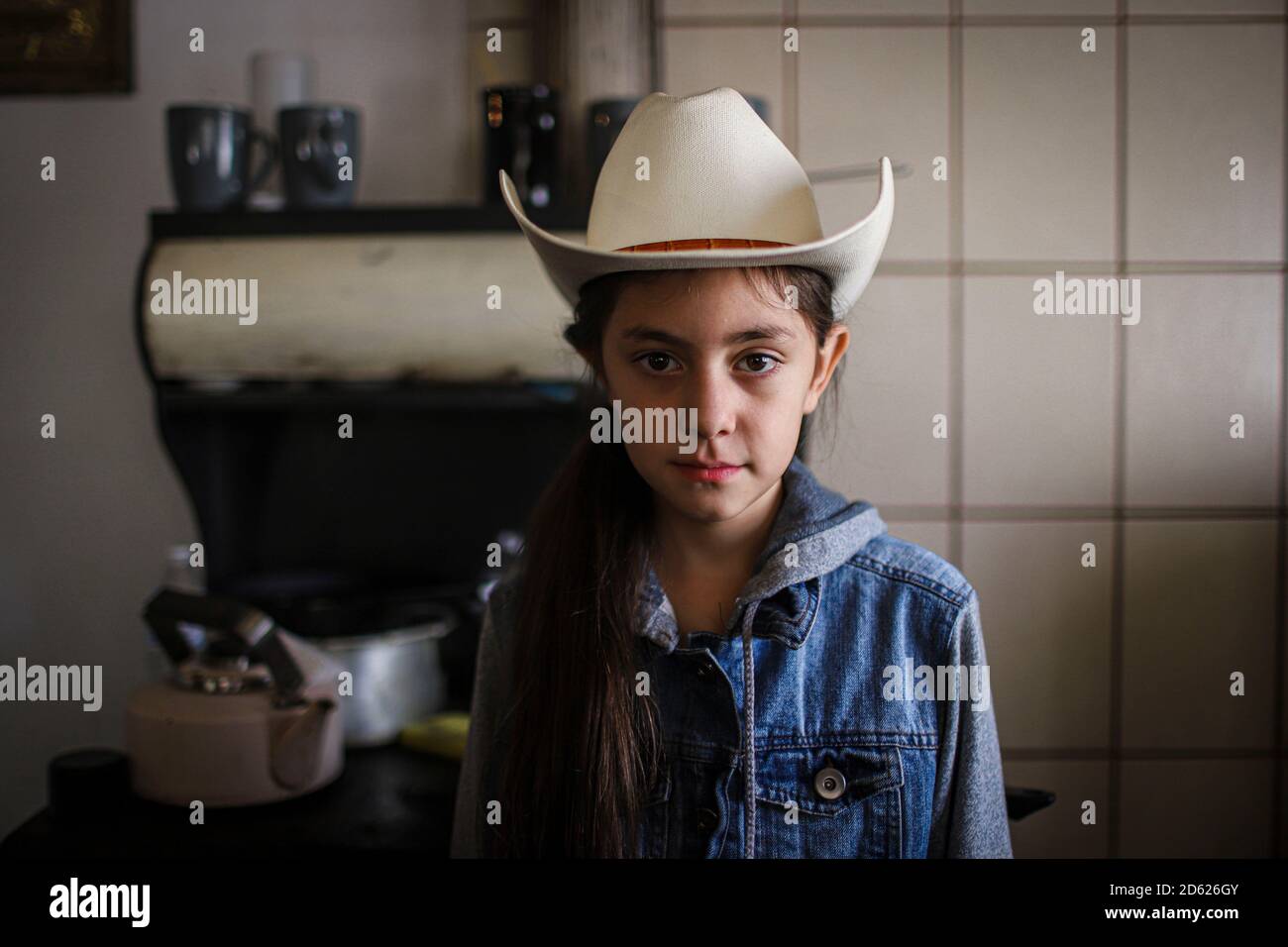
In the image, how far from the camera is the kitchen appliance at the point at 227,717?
0.79 metres

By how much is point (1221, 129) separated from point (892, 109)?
23 cm

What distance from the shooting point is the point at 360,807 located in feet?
2.69

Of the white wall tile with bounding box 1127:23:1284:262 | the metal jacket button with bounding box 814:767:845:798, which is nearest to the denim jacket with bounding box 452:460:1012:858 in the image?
the metal jacket button with bounding box 814:767:845:798

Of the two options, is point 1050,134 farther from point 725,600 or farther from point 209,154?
point 209,154

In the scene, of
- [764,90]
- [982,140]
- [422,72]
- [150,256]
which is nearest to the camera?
[982,140]

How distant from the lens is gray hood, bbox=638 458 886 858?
24.3 inches

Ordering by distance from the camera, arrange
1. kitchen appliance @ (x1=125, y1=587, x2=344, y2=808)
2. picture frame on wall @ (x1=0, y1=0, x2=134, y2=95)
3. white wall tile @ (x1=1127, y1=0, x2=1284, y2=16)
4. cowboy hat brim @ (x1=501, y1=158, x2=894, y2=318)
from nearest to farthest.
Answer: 1. cowboy hat brim @ (x1=501, y1=158, x2=894, y2=318)
2. white wall tile @ (x1=1127, y1=0, x2=1284, y2=16)
3. kitchen appliance @ (x1=125, y1=587, x2=344, y2=808)
4. picture frame on wall @ (x1=0, y1=0, x2=134, y2=95)

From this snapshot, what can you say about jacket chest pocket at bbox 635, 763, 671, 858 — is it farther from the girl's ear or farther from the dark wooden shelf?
the dark wooden shelf

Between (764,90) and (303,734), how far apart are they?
0.68 meters

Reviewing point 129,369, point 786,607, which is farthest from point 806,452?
point 129,369

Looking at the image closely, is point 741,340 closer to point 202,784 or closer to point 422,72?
point 202,784

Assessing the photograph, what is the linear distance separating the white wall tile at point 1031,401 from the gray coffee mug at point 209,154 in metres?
0.75

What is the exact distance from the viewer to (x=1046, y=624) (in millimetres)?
718

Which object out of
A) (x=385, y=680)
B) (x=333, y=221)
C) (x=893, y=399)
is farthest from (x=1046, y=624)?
(x=333, y=221)
